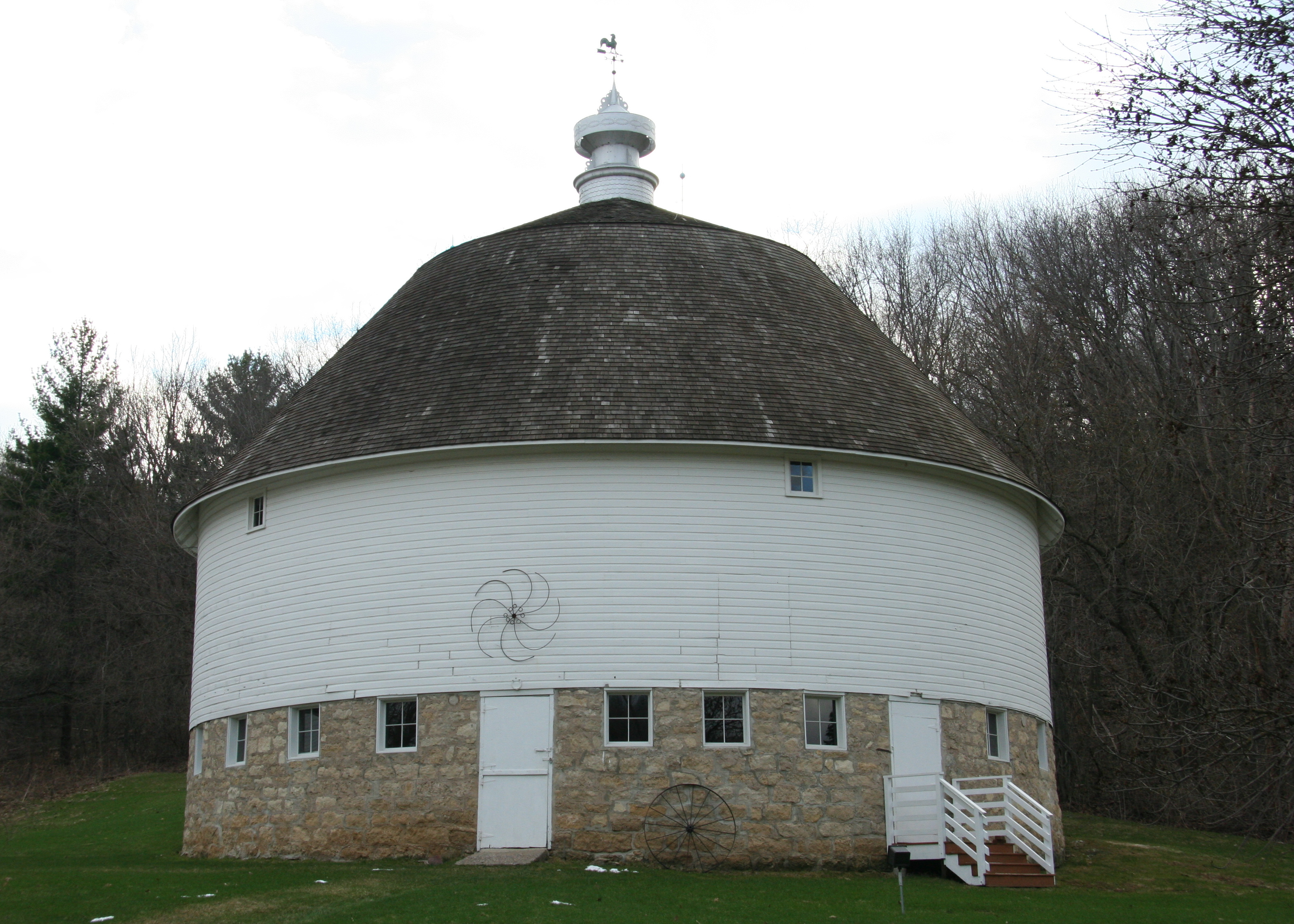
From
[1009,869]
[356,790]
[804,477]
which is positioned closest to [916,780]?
[1009,869]

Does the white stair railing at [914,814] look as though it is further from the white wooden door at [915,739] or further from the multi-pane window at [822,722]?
the multi-pane window at [822,722]

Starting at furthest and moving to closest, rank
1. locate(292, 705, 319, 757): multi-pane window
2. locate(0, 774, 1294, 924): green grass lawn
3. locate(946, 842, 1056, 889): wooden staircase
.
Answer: locate(292, 705, 319, 757): multi-pane window < locate(946, 842, 1056, 889): wooden staircase < locate(0, 774, 1294, 924): green grass lawn

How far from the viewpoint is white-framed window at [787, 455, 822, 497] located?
62.6 ft

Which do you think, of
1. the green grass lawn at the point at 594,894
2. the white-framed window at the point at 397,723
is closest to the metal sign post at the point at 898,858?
the green grass lawn at the point at 594,894

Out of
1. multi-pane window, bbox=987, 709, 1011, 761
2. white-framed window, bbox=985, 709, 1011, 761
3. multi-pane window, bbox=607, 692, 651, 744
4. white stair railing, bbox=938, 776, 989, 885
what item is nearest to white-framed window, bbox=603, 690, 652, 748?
multi-pane window, bbox=607, 692, 651, 744

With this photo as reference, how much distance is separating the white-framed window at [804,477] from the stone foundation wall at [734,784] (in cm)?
297

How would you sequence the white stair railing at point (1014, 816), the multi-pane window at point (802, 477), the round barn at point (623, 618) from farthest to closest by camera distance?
the multi-pane window at point (802, 477) → the round barn at point (623, 618) → the white stair railing at point (1014, 816)

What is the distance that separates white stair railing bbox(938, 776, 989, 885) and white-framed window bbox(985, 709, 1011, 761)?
5.83 ft

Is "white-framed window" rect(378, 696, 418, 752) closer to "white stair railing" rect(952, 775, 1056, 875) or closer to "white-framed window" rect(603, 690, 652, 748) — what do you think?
"white-framed window" rect(603, 690, 652, 748)

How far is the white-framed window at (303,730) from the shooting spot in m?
19.0

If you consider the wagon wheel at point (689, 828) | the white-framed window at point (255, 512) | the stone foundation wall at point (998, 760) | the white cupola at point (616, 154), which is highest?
the white cupola at point (616, 154)

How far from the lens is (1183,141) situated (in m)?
9.89

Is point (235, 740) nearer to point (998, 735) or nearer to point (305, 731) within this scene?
point (305, 731)

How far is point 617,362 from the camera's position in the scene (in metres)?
19.9
